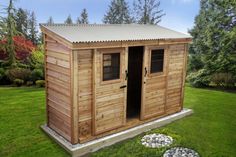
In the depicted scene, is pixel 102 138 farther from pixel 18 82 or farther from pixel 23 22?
pixel 23 22

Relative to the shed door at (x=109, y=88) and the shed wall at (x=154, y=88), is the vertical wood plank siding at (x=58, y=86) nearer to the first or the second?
the shed wall at (x=154, y=88)

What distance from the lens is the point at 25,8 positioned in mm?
33250

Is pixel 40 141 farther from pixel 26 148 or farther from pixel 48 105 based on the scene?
pixel 48 105

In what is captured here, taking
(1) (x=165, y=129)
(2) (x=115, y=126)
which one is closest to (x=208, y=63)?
(1) (x=165, y=129)

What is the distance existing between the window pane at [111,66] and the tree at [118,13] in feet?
80.8

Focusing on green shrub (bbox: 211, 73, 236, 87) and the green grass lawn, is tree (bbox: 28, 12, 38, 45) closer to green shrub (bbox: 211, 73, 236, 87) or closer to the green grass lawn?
the green grass lawn

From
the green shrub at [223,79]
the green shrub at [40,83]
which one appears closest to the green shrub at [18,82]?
the green shrub at [40,83]

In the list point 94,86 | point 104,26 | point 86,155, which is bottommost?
point 86,155

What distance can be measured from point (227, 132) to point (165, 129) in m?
1.73

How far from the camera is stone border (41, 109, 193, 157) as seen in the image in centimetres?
550

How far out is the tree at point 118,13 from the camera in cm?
3103

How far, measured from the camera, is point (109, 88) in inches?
236

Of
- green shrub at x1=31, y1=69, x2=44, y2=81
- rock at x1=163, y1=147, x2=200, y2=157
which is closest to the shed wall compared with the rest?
rock at x1=163, y1=147, x2=200, y2=157

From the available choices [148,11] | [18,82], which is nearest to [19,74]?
[18,82]
